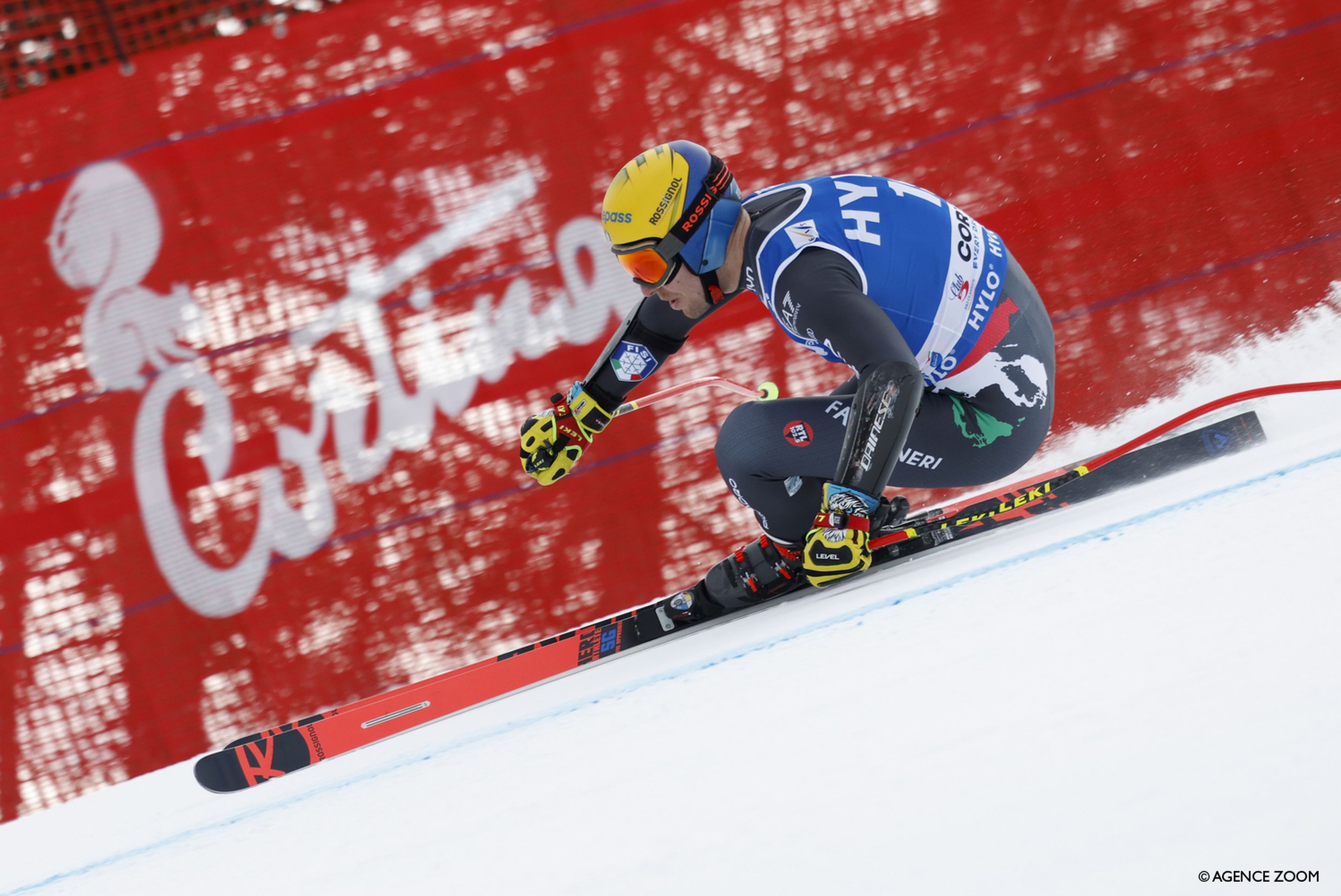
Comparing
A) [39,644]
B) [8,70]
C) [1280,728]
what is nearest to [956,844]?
[1280,728]

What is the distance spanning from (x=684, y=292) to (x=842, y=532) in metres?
0.74

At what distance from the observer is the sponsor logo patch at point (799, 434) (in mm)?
2260

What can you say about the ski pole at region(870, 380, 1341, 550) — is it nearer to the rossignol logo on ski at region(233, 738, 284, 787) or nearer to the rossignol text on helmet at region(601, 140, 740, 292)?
the rossignol text on helmet at region(601, 140, 740, 292)

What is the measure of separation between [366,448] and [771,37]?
2.24 m

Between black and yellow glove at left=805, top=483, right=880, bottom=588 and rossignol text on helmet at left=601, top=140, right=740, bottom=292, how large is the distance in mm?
662

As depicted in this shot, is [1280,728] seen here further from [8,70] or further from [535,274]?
[8,70]

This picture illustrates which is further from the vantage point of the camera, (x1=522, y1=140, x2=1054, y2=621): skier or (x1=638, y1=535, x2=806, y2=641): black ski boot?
(x1=638, y1=535, x2=806, y2=641): black ski boot

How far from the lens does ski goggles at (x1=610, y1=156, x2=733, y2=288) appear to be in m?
2.06

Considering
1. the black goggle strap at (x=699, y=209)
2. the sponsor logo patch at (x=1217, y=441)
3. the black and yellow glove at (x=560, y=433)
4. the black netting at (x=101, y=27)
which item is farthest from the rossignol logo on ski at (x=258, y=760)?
the sponsor logo patch at (x=1217, y=441)

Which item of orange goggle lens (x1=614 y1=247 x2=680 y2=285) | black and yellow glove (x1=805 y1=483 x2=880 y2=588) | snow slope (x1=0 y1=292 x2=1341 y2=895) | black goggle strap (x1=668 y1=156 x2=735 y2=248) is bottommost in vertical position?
snow slope (x1=0 y1=292 x2=1341 y2=895)

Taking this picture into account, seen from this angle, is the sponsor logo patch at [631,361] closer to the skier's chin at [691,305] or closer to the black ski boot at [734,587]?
the skier's chin at [691,305]

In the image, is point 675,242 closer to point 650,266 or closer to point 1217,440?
point 650,266

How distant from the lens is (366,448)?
10.6 feet

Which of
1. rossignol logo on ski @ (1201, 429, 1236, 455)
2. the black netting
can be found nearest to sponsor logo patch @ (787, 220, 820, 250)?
rossignol logo on ski @ (1201, 429, 1236, 455)
